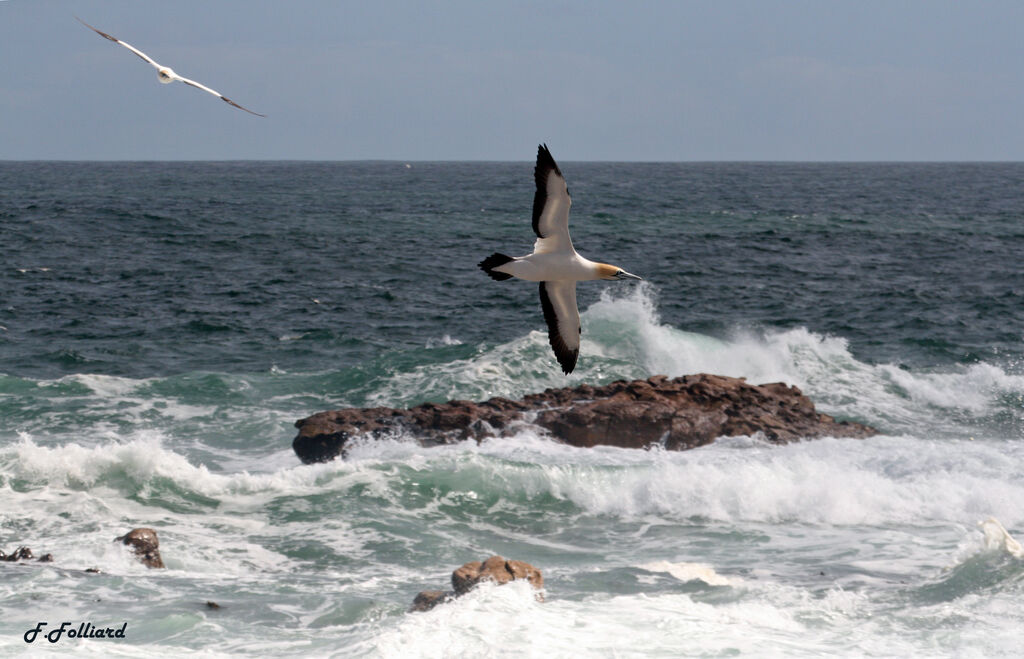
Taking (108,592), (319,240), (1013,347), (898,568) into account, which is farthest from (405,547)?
(319,240)

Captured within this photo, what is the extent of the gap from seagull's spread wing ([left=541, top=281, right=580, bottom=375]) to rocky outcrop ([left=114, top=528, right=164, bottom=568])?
459 cm

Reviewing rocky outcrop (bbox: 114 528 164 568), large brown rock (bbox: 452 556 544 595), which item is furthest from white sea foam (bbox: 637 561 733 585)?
rocky outcrop (bbox: 114 528 164 568)

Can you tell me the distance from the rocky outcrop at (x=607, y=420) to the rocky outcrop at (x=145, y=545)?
13.5 ft

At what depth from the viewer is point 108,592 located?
10.1m

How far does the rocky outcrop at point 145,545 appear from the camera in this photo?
36.1 ft

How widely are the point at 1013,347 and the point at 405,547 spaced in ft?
55.4

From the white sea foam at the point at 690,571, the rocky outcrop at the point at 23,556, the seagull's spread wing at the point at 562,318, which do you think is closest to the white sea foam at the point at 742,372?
the white sea foam at the point at 690,571

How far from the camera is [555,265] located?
9.13 metres

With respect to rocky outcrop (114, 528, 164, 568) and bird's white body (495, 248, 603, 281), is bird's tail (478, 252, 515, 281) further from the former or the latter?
rocky outcrop (114, 528, 164, 568)

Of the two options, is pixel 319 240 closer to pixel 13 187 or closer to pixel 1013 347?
pixel 1013 347

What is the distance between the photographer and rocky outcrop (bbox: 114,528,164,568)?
11.0m

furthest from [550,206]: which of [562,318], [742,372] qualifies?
[742,372]
